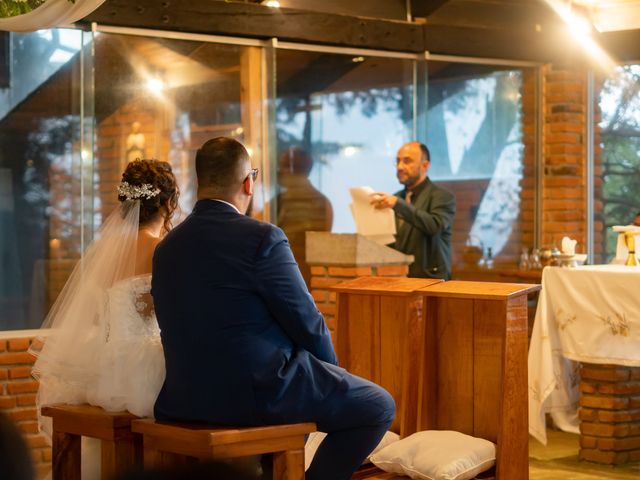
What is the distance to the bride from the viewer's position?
3.73 metres

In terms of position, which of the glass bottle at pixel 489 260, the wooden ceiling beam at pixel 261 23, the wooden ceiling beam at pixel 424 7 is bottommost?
the glass bottle at pixel 489 260

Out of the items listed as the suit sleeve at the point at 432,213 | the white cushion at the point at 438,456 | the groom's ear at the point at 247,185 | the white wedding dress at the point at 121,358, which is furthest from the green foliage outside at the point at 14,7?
the suit sleeve at the point at 432,213

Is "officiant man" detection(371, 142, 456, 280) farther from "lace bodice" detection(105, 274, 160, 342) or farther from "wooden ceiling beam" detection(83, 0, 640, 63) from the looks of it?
"lace bodice" detection(105, 274, 160, 342)

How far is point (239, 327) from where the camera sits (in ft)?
10.9

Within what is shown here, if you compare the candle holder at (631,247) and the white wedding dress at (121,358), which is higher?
the candle holder at (631,247)

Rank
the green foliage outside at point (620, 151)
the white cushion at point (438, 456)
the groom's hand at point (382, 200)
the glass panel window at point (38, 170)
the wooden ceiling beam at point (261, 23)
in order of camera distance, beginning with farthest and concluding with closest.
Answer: the green foliage outside at point (620, 151) → the groom's hand at point (382, 200) → the wooden ceiling beam at point (261, 23) → the glass panel window at point (38, 170) → the white cushion at point (438, 456)

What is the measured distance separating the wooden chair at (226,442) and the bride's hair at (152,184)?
3.10 ft

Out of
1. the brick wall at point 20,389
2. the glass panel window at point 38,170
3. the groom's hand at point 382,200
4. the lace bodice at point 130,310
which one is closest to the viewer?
the lace bodice at point 130,310

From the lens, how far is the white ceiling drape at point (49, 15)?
4398mm

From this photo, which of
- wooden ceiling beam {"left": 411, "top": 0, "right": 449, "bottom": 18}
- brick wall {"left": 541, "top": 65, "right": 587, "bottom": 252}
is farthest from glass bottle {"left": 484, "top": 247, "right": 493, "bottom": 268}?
wooden ceiling beam {"left": 411, "top": 0, "right": 449, "bottom": 18}

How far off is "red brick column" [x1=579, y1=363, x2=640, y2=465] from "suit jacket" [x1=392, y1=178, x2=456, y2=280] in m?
1.39

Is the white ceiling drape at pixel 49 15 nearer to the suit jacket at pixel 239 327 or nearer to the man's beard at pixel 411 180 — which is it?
the suit jacket at pixel 239 327

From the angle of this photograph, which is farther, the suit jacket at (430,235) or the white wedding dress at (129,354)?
the suit jacket at (430,235)

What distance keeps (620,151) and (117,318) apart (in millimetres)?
4923
